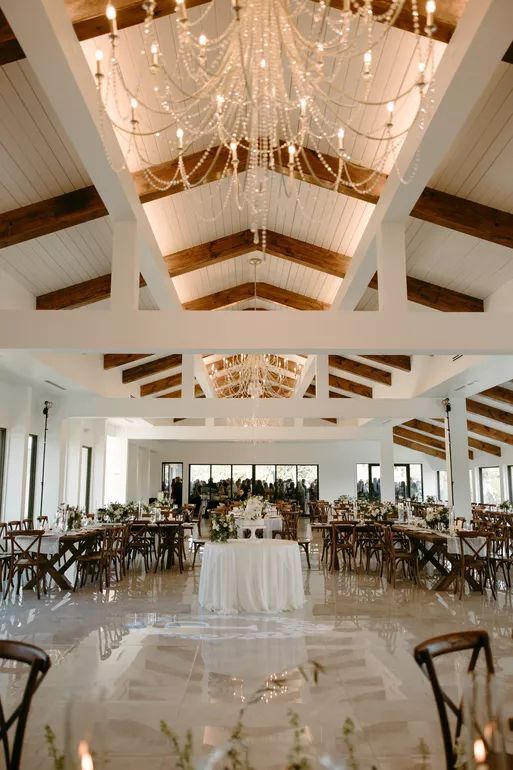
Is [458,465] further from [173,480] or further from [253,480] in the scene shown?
[173,480]

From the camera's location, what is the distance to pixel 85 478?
49.9 ft

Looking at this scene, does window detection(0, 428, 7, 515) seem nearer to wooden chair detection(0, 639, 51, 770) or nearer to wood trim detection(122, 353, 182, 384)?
wood trim detection(122, 353, 182, 384)

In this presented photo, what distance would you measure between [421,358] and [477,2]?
843cm

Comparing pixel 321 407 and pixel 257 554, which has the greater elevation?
pixel 321 407

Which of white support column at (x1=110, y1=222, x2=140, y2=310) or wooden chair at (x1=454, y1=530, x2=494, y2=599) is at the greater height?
white support column at (x1=110, y1=222, x2=140, y2=310)

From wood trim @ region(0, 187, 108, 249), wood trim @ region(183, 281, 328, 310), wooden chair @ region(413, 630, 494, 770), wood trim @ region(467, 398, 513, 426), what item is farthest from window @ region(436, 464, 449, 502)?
wooden chair @ region(413, 630, 494, 770)

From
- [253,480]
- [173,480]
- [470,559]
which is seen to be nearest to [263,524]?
[470,559]

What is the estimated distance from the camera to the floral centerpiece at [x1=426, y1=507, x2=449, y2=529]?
30.8ft

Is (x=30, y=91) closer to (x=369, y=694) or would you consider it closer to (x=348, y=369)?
(x=369, y=694)

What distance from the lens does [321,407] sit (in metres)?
12.2

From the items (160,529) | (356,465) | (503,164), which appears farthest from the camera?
(356,465)

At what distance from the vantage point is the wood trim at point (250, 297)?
10.7m

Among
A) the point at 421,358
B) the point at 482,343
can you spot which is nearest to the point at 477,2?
the point at 482,343

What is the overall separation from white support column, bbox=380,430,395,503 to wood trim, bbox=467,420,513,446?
2.15 m
